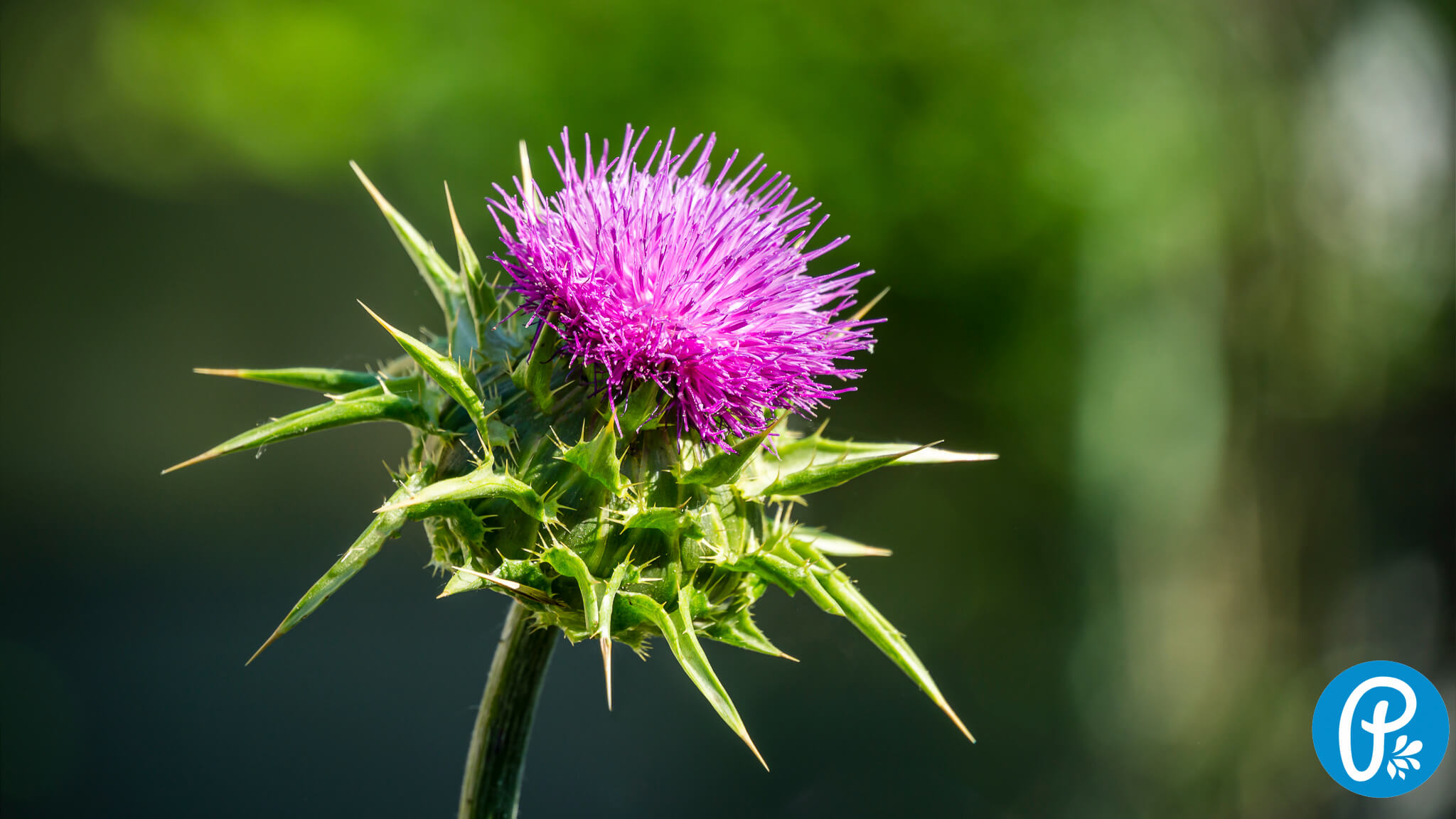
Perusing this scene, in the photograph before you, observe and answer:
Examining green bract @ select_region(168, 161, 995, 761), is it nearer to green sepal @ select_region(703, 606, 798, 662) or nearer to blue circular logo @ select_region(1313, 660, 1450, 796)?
green sepal @ select_region(703, 606, 798, 662)

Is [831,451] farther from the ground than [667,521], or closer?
farther from the ground

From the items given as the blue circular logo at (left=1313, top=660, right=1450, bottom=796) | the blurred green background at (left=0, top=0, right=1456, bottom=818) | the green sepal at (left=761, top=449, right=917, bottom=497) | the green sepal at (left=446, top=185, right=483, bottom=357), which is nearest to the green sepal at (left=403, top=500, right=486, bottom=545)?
the green sepal at (left=446, top=185, right=483, bottom=357)

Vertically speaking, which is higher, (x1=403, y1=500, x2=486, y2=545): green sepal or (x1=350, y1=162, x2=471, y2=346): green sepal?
(x1=350, y1=162, x2=471, y2=346): green sepal

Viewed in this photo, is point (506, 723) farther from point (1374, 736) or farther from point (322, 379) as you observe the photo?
point (1374, 736)

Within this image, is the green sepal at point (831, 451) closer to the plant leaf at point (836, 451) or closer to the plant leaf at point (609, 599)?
the plant leaf at point (836, 451)

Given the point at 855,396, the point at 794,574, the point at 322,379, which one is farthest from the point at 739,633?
the point at 855,396

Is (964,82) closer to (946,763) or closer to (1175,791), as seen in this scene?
(946,763)
